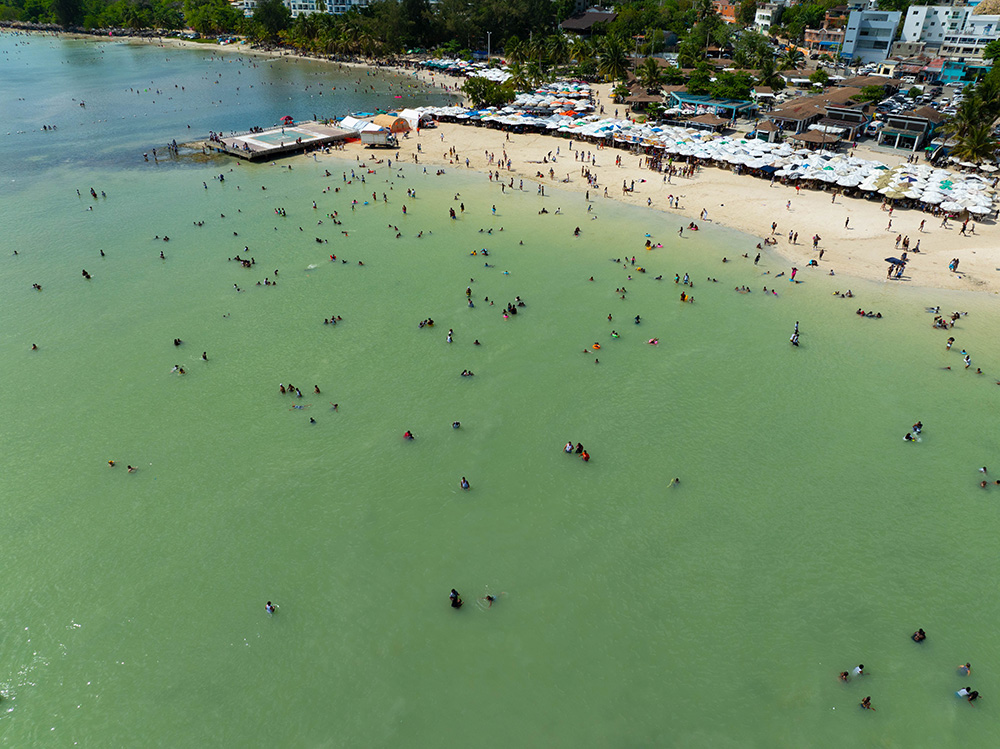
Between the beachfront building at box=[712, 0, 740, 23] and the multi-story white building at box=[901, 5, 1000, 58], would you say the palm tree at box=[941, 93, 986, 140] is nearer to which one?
the multi-story white building at box=[901, 5, 1000, 58]

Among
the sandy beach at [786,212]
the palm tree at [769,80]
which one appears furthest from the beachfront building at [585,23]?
the sandy beach at [786,212]

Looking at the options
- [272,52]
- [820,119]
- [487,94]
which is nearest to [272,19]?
[272,52]

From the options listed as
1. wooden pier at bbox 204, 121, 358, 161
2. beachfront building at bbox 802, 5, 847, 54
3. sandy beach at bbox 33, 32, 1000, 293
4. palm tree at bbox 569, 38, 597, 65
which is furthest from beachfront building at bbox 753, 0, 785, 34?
wooden pier at bbox 204, 121, 358, 161

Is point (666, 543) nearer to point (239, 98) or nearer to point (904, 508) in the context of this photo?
point (904, 508)

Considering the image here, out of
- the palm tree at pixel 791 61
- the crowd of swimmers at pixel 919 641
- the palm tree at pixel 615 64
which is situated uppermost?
the palm tree at pixel 791 61

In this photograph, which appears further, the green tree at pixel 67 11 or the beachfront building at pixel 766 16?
the green tree at pixel 67 11

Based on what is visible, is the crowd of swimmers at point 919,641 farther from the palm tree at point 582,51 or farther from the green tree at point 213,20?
the green tree at point 213,20

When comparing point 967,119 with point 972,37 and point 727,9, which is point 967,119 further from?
point 727,9

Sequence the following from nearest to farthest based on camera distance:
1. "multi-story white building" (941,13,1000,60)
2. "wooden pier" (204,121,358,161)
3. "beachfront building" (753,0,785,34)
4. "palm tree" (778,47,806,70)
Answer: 1. "wooden pier" (204,121,358,161)
2. "palm tree" (778,47,806,70)
3. "multi-story white building" (941,13,1000,60)
4. "beachfront building" (753,0,785,34)
